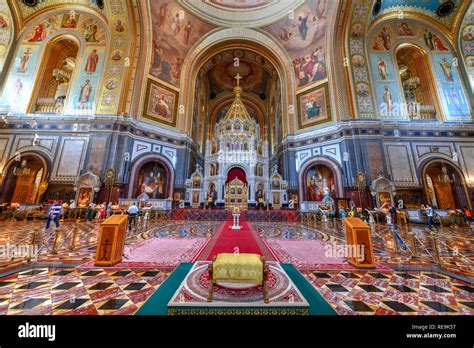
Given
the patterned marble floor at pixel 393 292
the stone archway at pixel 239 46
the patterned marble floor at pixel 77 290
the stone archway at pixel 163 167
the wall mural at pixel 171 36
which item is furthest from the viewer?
the stone archway at pixel 239 46

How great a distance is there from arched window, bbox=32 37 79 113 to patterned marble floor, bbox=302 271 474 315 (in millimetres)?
19179

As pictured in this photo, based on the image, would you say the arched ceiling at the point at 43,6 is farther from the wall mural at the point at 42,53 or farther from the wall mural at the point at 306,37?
the wall mural at the point at 306,37

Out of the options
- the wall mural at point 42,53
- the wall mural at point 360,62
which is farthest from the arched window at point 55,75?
the wall mural at point 360,62

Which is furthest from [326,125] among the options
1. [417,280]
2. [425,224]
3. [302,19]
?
[417,280]

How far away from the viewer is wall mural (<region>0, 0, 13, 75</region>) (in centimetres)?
1315

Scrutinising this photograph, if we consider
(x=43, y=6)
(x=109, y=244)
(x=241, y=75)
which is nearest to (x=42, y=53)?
(x=43, y=6)

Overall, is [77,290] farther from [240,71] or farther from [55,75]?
[240,71]

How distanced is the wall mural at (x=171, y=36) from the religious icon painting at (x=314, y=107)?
11750mm

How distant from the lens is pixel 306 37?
1639 cm

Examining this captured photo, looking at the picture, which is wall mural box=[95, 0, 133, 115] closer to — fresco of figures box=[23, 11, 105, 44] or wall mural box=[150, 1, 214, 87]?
fresco of figures box=[23, 11, 105, 44]

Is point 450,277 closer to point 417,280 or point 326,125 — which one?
point 417,280

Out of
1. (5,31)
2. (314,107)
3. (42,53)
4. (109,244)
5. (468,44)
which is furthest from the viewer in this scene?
(314,107)

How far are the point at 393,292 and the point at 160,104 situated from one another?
17354 mm

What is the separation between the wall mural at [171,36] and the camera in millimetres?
14977
